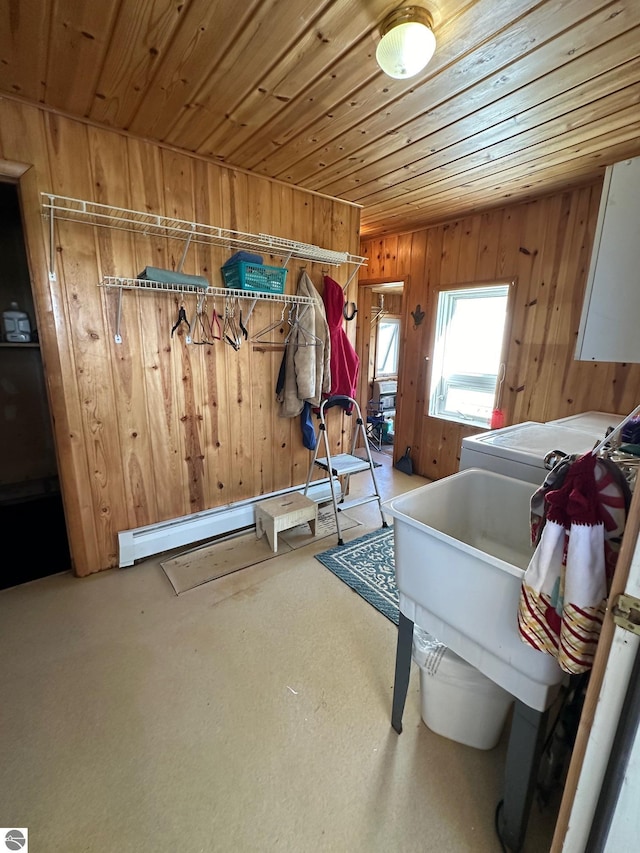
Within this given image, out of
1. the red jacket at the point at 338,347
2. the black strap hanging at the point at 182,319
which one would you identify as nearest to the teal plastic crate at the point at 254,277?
the black strap hanging at the point at 182,319

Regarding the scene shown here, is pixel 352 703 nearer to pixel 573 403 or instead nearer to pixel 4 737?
pixel 4 737

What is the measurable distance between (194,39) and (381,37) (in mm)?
686

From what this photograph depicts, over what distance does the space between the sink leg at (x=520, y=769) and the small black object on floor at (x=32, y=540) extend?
8.29ft

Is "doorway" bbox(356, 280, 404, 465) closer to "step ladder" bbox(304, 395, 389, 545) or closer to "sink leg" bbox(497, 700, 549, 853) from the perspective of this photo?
"step ladder" bbox(304, 395, 389, 545)

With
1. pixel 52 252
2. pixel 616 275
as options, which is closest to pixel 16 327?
pixel 52 252

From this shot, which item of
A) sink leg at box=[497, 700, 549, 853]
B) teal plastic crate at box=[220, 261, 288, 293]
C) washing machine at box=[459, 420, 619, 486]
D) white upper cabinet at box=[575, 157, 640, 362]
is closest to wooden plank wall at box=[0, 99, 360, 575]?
teal plastic crate at box=[220, 261, 288, 293]

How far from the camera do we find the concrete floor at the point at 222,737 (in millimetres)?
1157

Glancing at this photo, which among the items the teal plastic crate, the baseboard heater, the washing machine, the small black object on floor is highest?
the teal plastic crate

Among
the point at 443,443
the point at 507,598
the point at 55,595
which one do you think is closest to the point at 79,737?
the point at 55,595

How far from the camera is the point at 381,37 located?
1.34m

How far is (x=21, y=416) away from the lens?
3.40 m

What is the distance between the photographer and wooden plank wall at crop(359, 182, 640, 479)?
108 inches

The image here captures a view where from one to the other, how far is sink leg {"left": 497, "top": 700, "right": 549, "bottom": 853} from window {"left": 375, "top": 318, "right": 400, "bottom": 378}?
5.46 m

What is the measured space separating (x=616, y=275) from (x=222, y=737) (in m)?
2.09
